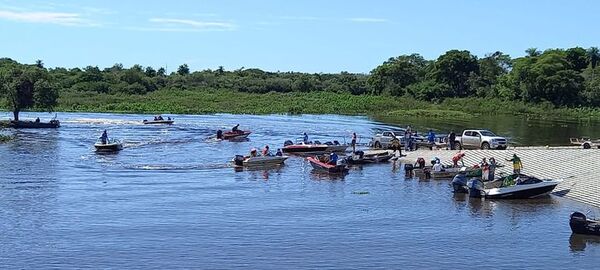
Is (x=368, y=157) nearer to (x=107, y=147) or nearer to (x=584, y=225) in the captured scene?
(x=107, y=147)

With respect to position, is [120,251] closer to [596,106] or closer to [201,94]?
[596,106]

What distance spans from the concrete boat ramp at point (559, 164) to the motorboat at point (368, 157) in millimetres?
1220

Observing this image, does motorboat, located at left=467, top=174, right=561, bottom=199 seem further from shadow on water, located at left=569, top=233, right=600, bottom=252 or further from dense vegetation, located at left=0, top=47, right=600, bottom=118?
dense vegetation, located at left=0, top=47, right=600, bottom=118

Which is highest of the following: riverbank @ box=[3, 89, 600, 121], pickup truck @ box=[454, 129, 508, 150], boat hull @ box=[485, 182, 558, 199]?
riverbank @ box=[3, 89, 600, 121]

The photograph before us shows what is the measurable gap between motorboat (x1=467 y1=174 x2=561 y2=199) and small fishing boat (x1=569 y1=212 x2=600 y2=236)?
27.1ft

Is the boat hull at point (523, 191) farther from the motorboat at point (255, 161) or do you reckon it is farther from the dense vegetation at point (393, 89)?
the dense vegetation at point (393, 89)

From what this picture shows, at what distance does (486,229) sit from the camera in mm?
35125

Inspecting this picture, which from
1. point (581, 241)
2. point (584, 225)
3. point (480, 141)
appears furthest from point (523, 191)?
point (480, 141)

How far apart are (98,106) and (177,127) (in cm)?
→ 5170

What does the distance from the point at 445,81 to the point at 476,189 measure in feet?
415

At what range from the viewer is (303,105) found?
151375mm

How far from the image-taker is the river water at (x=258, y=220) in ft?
96.9

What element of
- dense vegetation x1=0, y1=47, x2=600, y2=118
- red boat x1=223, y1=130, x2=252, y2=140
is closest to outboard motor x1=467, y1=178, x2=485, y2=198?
red boat x1=223, y1=130, x2=252, y2=140

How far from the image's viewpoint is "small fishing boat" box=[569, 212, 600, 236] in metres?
33.0
